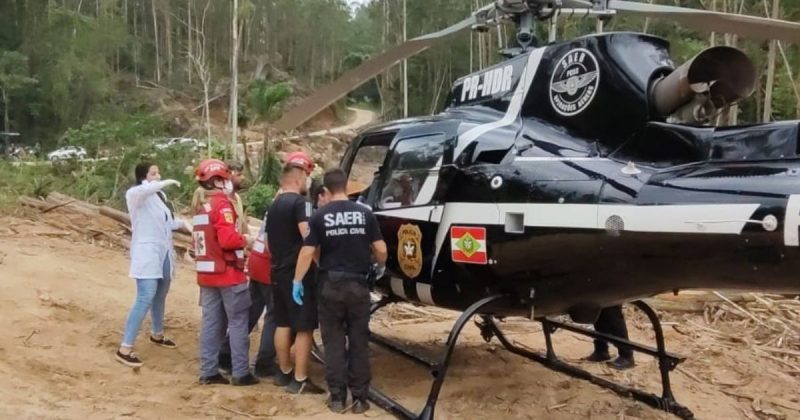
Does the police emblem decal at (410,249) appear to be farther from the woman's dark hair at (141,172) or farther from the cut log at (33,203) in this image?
the cut log at (33,203)

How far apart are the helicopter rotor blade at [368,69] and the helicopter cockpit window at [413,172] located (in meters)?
0.83

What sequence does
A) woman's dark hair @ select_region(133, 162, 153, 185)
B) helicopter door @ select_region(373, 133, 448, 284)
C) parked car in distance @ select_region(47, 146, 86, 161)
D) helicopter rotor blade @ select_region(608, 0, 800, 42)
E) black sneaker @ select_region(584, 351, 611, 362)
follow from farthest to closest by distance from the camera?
1. parked car in distance @ select_region(47, 146, 86, 161)
2. black sneaker @ select_region(584, 351, 611, 362)
3. woman's dark hair @ select_region(133, 162, 153, 185)
4. helicopter door @ select_region(373, 133, 448, 284)
5. helicopter rotor blade @ select_region(608, 0, 800, 42)

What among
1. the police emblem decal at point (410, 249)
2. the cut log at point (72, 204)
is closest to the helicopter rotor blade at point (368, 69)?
the police emblem decal at point (410, 249)

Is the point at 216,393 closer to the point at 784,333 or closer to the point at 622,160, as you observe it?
the point at 622,160

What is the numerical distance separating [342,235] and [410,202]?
719mm

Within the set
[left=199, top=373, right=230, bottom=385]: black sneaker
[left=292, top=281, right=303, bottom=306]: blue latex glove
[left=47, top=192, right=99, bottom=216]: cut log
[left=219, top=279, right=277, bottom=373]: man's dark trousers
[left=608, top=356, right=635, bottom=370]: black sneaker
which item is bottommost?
[left=608, top=356, right=635, bottom=370]: black sneaker

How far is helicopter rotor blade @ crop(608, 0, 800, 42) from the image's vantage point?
186 inches

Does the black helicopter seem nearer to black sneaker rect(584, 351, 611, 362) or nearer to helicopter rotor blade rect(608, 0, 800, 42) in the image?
helicopter rotor blade rect(608, 0, 800, 42)

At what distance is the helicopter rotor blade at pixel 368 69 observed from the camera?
259 inches

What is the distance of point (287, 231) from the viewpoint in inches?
235

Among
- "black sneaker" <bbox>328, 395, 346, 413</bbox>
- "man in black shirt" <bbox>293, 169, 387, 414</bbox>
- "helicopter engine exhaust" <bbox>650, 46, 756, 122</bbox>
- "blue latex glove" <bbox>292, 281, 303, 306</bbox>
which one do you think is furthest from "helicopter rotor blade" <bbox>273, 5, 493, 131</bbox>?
"black sneaker" <bbox>328, 395, 346, 413</bbox>

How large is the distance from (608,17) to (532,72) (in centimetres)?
94

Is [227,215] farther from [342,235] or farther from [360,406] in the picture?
[360,406]

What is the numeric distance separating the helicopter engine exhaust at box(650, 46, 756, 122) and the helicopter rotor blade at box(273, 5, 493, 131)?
81.6 inches
